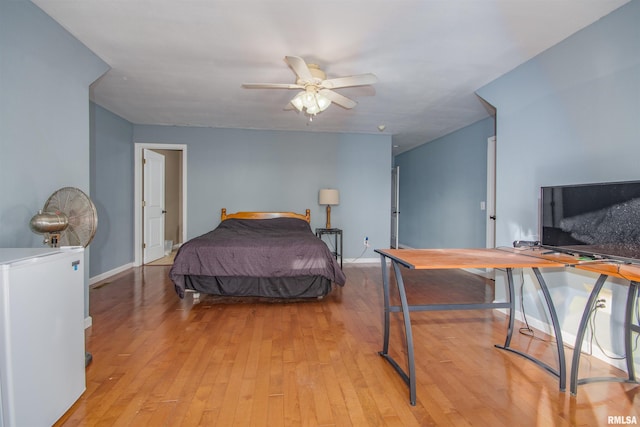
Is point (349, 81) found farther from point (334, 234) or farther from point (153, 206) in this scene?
point (153, 206)

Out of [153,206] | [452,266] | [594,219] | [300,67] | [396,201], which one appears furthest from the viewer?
[396,201]

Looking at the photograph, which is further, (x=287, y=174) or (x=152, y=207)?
(x=287, y=174)

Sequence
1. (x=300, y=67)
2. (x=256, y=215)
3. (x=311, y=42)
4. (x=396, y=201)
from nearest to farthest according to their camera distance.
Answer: (x=300, y=67)
(x=311, y=42)
(x=256, y=215)
(x=396, y=201)

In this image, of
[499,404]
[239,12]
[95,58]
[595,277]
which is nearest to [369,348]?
[499,404]

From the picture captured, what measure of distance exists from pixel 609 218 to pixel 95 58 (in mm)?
4008

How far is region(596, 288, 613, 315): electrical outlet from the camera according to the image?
199cm

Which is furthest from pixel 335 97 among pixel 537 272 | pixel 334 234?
pixel 334 234

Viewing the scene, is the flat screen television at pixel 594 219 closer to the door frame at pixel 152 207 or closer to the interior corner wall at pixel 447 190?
the interior corner wall at pixel 447 190

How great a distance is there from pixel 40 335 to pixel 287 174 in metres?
4.13

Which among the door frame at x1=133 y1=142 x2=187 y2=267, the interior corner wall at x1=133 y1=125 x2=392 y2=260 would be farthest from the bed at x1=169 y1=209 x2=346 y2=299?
the door frame at x1=133 y1=142 x2=187 y2=267

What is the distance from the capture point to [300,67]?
2232 mm

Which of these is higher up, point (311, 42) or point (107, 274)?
point (311, 42)

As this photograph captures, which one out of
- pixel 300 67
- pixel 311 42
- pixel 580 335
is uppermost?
pixel 311 42

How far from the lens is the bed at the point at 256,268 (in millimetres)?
3021
